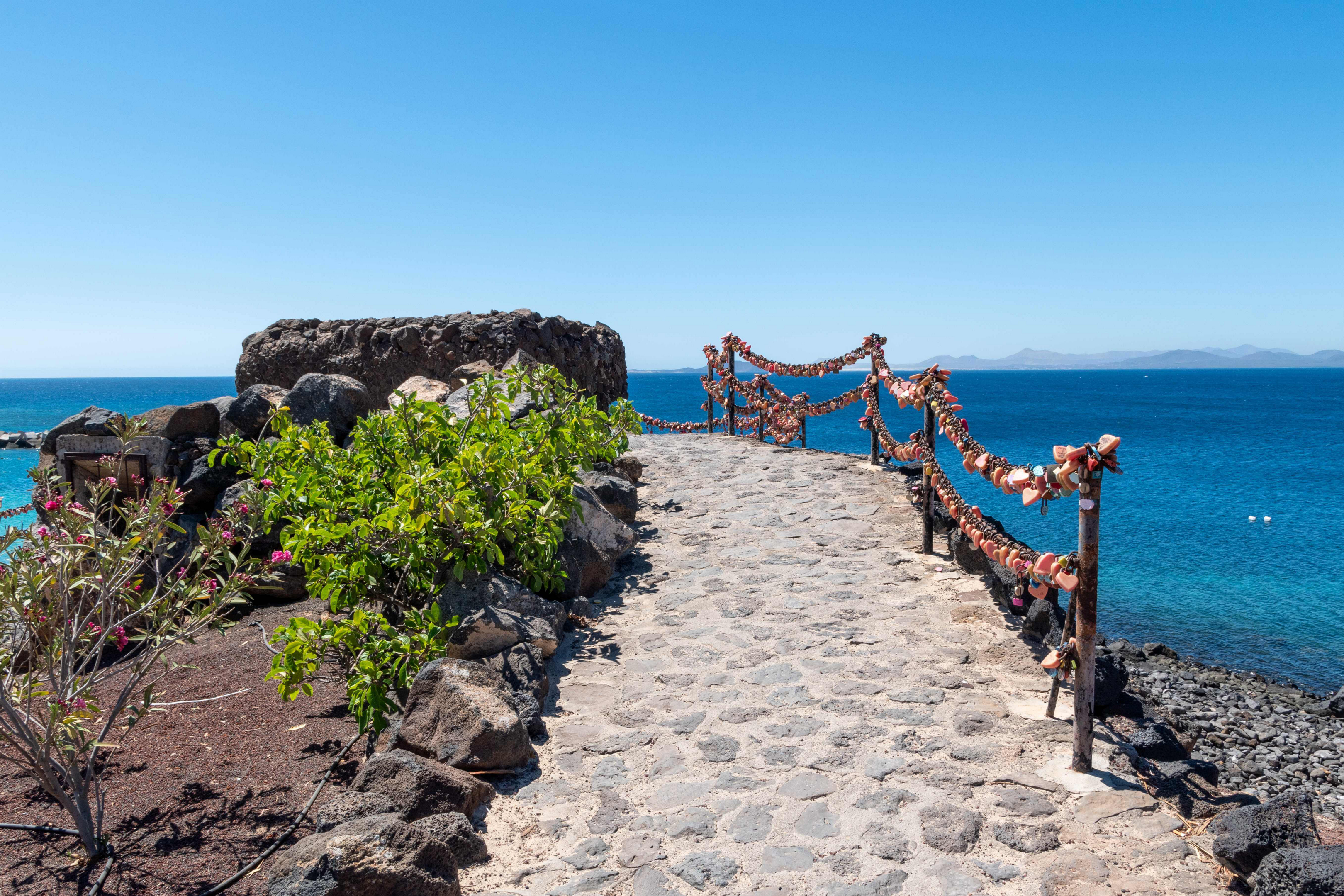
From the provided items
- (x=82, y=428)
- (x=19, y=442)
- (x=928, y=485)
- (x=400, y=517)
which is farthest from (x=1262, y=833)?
(x=19, y=442)

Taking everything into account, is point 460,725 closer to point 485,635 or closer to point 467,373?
point 485,635

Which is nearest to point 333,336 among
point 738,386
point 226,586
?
point 738,386

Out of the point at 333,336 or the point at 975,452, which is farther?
the point at 333,336

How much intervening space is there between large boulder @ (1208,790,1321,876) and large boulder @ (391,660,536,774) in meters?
3.13

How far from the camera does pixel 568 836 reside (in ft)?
11.4

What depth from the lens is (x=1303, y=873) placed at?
2.65 meters

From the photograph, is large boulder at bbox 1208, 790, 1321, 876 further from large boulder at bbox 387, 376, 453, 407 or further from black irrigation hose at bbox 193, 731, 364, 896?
large boulder at bbox 387, 376, 453, 407

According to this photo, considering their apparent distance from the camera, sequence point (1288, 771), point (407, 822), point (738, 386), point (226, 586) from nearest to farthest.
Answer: point (407, 822) → point (226, 586) → point (1288, 771) → point (738, 386)

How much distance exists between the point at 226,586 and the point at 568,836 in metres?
1.99

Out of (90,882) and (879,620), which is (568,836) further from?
(879,620)

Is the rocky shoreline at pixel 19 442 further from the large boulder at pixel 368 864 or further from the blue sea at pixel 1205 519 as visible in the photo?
the large boulder at pixel 368 864

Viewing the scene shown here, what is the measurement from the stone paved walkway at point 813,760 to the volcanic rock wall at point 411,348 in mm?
9727

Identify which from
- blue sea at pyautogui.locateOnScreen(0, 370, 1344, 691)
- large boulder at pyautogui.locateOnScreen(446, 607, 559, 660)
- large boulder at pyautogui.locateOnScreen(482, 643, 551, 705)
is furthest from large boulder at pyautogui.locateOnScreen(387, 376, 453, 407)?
blue sea at pyautogui.locateOnScreen(0, 370, 1344, 691)

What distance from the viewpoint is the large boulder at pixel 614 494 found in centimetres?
826
